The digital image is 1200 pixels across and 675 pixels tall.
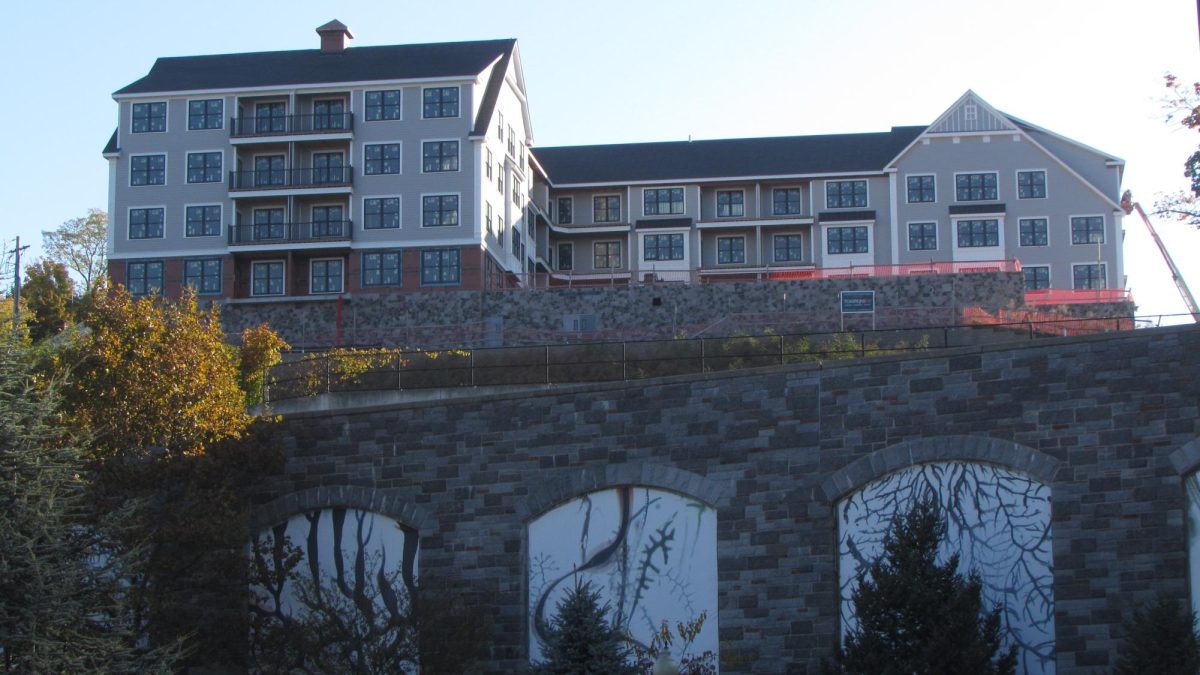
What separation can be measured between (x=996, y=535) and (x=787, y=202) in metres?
52.9

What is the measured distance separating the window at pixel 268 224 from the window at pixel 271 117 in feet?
11.4

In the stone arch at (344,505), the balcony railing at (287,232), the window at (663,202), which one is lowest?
the stone arch at (344,505)

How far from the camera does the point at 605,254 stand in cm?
7656

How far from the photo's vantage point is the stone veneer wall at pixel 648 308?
53281mm

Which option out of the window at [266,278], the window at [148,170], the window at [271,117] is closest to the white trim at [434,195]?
the window at [266,278]

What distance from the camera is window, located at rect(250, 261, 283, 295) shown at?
210 feet

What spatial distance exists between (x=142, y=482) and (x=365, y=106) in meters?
39.9

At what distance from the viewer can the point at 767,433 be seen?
2467 cm

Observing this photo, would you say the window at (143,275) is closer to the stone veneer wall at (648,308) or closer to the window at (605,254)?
the stone veneer wall at (648,308)

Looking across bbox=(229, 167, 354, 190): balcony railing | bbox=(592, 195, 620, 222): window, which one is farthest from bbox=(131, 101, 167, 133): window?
bbox=(592, 195, 620, 222): window

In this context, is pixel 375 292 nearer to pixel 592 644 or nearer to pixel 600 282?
pixel 600 282

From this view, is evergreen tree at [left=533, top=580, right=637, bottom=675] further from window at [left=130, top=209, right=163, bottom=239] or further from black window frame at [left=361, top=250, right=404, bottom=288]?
window at [left=130, top=209, right=163, bottom=239]

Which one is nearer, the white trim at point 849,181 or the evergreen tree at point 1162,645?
the evergreen tree at point 1162,645

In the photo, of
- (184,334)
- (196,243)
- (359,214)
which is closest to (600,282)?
(359,214)
